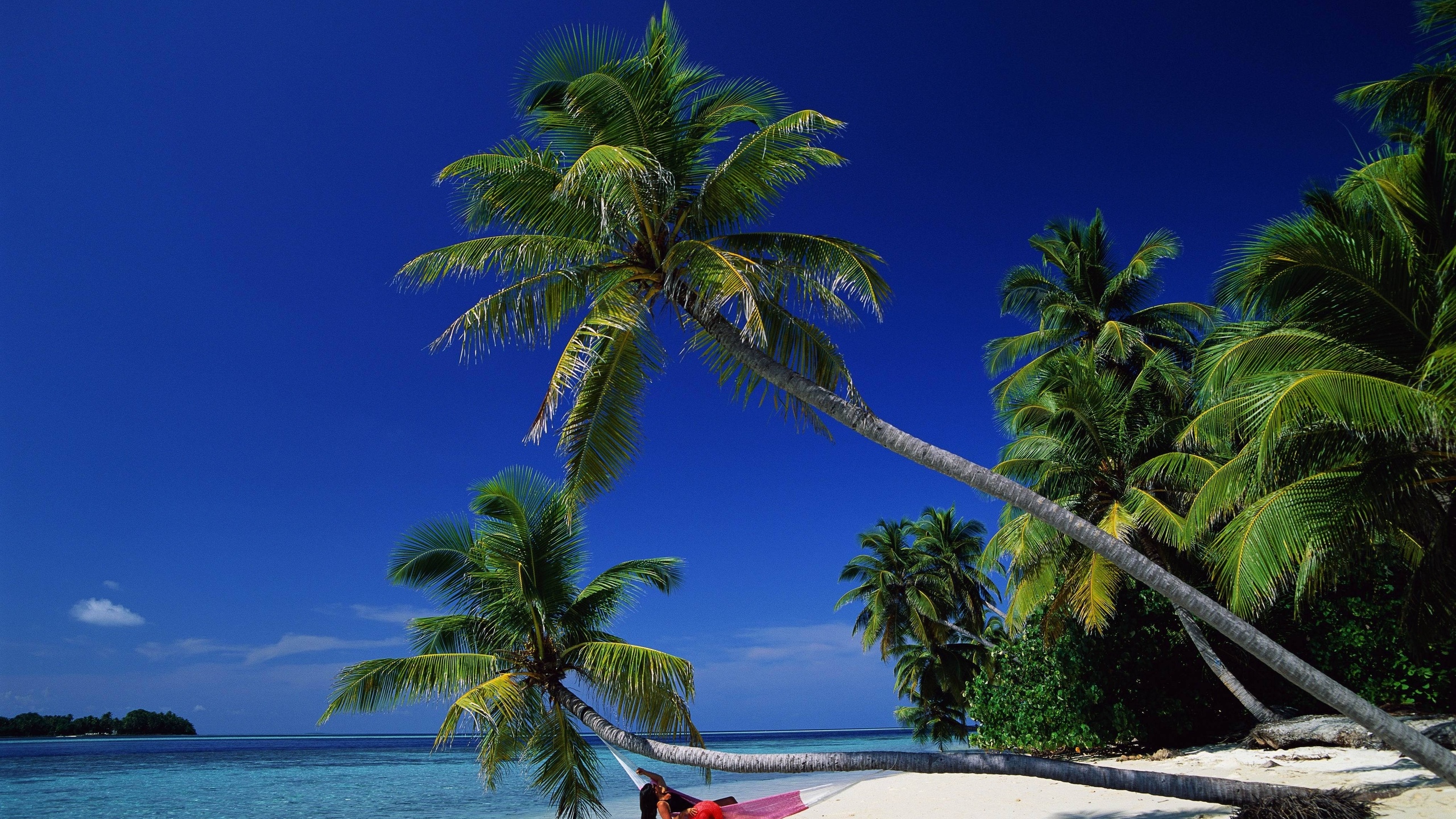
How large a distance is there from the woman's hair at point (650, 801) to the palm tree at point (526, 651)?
696 millimetres

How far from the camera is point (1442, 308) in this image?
5.41 meters

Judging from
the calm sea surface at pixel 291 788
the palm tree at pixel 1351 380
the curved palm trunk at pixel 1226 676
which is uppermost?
the palm tree at pixel 1351 380

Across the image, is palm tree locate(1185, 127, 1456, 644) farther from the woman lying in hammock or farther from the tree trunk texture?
the woman lying in hammock

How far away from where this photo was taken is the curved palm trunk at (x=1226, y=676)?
36.5 ft

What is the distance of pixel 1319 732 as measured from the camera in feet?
33.1

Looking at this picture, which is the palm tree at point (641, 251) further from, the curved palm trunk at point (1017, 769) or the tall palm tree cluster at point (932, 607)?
the tall palm tree cluster at point (932, 607)

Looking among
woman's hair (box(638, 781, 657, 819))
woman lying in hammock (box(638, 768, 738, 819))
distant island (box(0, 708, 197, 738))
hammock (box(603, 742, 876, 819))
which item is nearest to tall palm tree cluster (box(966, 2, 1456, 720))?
hammock (box(603, 742, 876, 819))

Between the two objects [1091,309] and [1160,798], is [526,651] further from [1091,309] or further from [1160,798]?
[1091,309]

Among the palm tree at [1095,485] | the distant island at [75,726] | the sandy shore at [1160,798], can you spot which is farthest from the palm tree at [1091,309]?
the distant island at [75,726]

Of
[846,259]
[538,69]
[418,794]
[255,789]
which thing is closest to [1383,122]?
[846,259]

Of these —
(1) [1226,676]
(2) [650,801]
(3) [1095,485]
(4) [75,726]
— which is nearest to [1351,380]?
(2) [650,801]

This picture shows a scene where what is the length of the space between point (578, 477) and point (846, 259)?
3166 mm

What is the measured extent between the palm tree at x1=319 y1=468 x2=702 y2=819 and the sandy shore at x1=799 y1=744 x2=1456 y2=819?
3888 mm

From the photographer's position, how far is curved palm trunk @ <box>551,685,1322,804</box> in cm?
589
